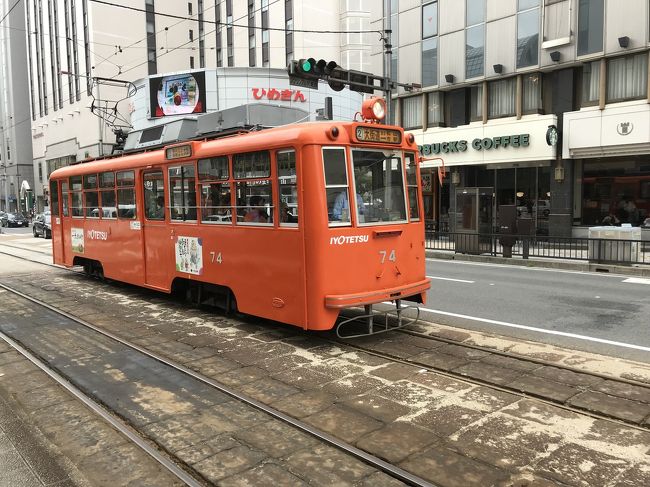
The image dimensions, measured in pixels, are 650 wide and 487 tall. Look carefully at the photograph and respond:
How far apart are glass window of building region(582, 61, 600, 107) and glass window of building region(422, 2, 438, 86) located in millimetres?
6901

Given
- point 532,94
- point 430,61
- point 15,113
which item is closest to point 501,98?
point 532,94

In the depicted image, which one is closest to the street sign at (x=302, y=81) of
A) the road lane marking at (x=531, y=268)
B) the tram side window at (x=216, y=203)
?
the road lane marking at (x=531, y=268)

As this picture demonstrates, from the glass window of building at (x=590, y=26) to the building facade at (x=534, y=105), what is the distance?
0.04 meters

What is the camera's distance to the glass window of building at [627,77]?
61.6ft

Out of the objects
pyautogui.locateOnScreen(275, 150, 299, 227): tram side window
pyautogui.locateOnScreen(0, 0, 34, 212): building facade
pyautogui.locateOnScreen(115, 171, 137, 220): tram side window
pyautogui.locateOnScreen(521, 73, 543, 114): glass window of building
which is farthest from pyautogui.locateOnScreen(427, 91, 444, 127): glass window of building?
pyautogui.locateOnScreen(0, 0, 34, 212): building facade

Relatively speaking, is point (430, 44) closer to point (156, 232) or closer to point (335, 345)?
point (156, 232)

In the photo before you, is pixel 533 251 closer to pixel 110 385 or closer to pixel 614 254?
pixel 614 254

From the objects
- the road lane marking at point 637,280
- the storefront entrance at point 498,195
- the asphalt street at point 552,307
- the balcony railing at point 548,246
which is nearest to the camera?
the asphalt street at point 552,307

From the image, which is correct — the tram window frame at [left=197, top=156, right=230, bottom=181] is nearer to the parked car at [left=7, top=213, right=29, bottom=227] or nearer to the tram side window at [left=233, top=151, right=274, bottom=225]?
the tram side window at [left=233, top=151, right=274, bottom=225]

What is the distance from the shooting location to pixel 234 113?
9.36 m

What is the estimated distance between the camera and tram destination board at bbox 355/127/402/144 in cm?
703

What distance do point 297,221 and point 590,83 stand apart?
1812 centimetres

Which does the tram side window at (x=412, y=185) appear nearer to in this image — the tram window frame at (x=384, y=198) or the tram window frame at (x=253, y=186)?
the tram window frame at (x=384, y=198)

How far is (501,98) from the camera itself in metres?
23.0
